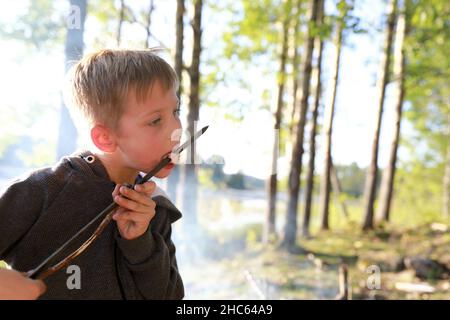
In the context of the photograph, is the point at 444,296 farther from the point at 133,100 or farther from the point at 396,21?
the point at 396,21

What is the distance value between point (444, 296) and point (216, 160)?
12.6ft

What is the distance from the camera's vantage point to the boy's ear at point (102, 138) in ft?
3.11

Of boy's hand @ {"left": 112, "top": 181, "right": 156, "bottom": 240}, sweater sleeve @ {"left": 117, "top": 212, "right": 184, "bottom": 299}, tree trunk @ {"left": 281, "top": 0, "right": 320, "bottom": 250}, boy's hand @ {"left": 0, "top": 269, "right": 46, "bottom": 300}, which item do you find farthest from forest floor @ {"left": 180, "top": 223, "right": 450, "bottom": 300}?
boy's hand @ {"left": 0, "top": 269, "right": 46, "bottom": 300}

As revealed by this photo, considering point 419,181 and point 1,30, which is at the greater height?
point 1,30

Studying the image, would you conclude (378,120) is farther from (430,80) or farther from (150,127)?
(150,127)

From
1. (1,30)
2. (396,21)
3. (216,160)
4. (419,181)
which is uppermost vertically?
(396,21)

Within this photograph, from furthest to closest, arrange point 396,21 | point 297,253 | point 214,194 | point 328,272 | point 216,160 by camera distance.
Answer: point 214,194 < point 396,21 < point 297,253 < point 328,272 < point 216,160

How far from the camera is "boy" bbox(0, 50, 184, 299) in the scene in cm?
89

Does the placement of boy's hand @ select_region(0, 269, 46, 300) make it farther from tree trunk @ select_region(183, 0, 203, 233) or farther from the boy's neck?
tree trunk @ select_region(183, 0, 203, 233)

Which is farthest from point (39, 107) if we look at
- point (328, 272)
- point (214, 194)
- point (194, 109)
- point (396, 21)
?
point (396, 21)

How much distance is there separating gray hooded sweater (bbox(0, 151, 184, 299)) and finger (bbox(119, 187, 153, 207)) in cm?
12

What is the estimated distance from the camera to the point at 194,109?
491 cm

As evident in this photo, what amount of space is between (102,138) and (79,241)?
0.22 metres

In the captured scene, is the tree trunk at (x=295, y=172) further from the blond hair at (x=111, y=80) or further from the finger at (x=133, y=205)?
the finger at (x=133, y=205)
